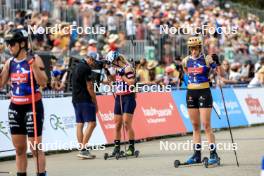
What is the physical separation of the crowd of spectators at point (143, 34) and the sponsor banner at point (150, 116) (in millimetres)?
891

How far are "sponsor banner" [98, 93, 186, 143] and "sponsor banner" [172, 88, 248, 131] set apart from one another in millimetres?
306

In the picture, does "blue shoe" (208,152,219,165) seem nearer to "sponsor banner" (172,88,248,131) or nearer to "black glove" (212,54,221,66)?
"black glove" (212,54,221,66)

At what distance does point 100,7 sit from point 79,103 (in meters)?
11.3

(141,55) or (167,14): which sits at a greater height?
(167,14)

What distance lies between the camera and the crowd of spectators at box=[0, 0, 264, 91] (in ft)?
71.6

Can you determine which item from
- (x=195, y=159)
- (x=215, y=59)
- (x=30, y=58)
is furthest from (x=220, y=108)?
(x=30, y=58)

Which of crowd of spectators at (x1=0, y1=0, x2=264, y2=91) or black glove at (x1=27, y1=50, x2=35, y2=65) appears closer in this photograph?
black glove at (x1=27, y1=50, x2=35, y2=65)

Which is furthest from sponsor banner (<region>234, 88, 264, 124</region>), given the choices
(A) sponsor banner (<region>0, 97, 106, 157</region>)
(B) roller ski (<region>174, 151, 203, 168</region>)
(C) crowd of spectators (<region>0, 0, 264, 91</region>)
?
(B) roller ski (<region>174, 151, 203, 168</region>)

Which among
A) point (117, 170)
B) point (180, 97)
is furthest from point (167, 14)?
point (117, 170)

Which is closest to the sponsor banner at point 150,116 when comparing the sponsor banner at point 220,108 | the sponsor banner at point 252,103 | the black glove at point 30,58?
the sponsor banner at point 220,108

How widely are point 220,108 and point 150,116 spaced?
3603 millimetres

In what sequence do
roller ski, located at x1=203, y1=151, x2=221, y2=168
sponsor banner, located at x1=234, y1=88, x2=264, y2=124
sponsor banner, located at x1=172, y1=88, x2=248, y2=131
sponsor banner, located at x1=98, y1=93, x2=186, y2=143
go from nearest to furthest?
roller ski, located at x1=203, y1=151, x2=221, y2=168, sponsor banner, located at x1=98, y1=93, x2=186, y2=143, sponsor banner, located at x1=172, y1=88, x2=248, y2=131, sponsor banner, located at x1=234, y1=88, x2=264, y2=124

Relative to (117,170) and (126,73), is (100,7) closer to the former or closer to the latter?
(126,73)

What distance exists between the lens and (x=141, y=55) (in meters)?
26.1
